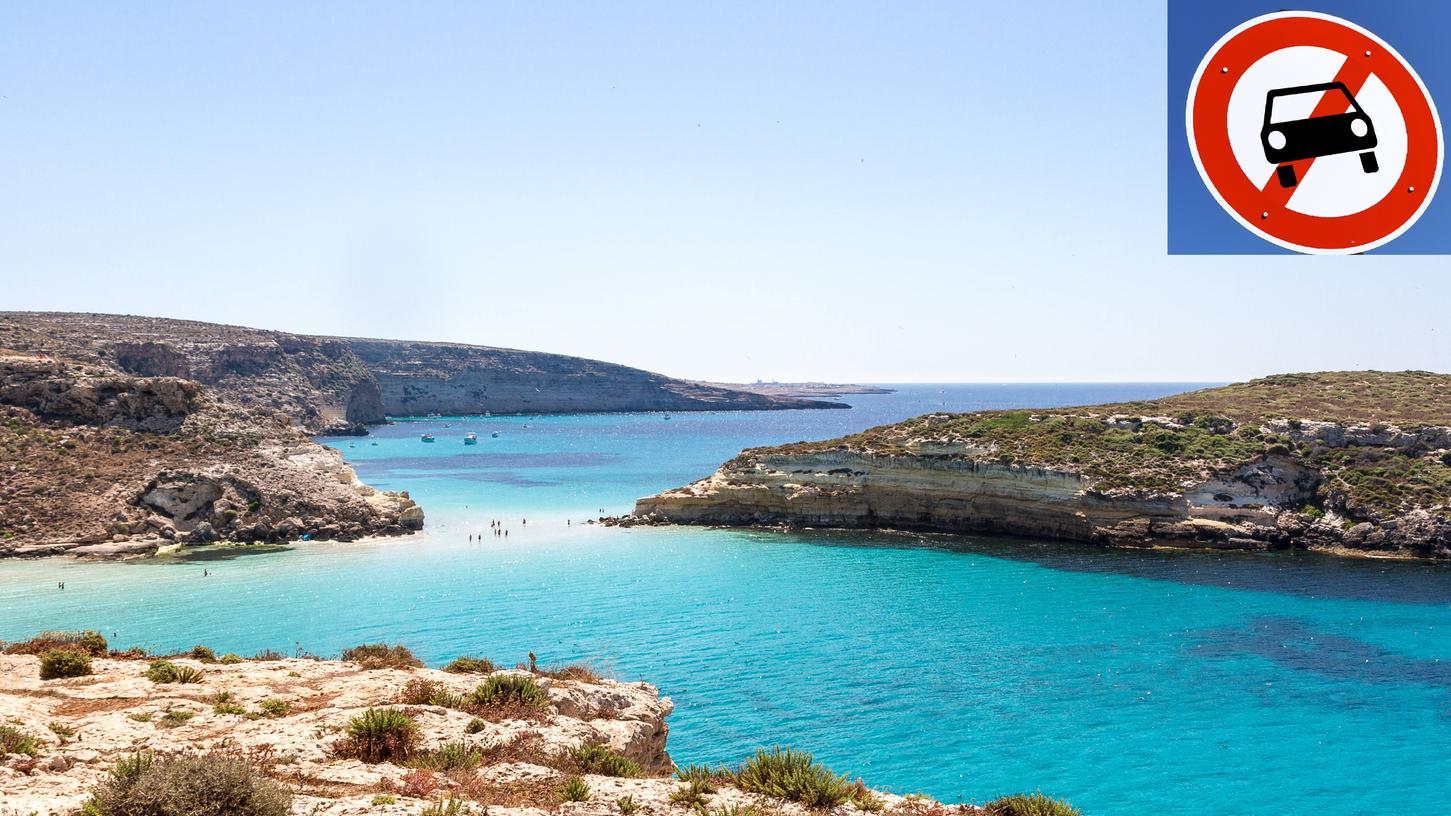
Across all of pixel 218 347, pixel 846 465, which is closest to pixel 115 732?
pixel 846 465

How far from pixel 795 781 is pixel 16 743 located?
32.0 feet

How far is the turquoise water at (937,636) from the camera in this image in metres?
22.3

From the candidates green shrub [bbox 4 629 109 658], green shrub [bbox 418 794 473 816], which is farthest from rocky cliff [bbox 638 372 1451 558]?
green shrub [bbox 418 794 473 816]

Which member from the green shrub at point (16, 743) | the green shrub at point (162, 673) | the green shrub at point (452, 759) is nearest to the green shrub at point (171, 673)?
the green shrub at point (162, 673)

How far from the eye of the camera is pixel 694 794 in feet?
34.6

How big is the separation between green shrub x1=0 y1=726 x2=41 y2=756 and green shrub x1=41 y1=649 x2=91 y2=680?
4613 millimetres

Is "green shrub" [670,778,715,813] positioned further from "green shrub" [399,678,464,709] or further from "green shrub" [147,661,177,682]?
"green shrub" [147,661,177,682]

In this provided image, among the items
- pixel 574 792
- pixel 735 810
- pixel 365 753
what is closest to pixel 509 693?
pixel 365 753

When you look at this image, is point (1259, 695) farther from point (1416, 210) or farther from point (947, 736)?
point (1416, 210)

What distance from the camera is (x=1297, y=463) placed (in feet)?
177

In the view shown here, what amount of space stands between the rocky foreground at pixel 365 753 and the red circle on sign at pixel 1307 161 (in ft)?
24.7

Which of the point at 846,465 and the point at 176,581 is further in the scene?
→ the point at 846,465

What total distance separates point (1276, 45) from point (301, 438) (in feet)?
220

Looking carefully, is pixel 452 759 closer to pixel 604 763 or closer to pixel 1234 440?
pixel 604 763
